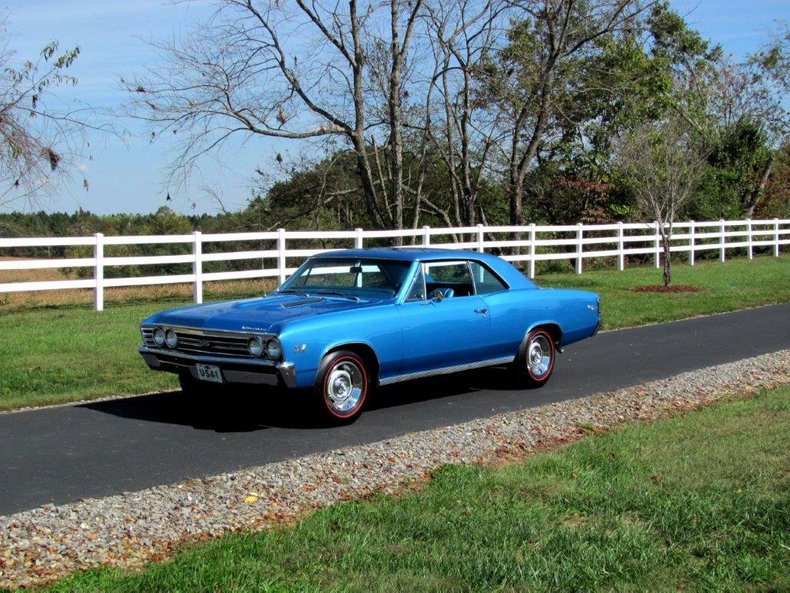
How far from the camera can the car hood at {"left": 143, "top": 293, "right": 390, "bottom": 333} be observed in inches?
364

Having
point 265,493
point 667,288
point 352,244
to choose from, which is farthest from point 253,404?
point 352,244

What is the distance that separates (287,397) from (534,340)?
3.37 metres

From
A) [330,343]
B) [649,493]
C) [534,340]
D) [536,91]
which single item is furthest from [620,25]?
[649,493]

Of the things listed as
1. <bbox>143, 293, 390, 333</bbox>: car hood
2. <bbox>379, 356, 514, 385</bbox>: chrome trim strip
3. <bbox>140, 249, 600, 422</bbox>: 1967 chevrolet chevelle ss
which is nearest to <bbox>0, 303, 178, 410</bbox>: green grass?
<bbox>140, 249, 600, 422</bbox>: 1967 chevrolet chevelle ss

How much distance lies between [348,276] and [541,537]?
5.40m

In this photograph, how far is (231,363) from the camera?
9.22 metres

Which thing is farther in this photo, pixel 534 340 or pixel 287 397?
pixel 534 340

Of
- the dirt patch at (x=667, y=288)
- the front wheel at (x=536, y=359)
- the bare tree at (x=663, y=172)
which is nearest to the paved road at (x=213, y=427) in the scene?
the front wheel at (x=536, y=359)

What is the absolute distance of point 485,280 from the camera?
11.5 metres

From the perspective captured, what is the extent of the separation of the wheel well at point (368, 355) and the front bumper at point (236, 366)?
666 millimetres

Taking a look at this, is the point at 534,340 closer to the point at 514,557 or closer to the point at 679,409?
the point at 679,409

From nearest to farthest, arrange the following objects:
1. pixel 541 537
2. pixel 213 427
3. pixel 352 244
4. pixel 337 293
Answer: pixel 541 537, pixel 213 427, pixel 337 293, pixel 352 244

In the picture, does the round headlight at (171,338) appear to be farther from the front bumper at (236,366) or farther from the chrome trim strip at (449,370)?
the chrome trim strip at (449,370)

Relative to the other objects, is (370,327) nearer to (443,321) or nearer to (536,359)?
(443,321)
